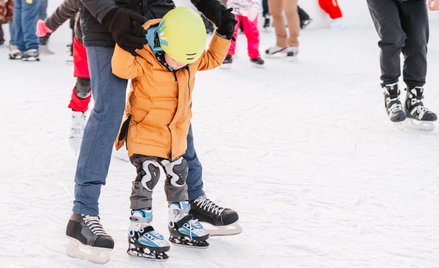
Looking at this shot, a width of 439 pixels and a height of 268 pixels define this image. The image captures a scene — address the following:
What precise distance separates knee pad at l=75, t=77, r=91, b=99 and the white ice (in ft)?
1.02

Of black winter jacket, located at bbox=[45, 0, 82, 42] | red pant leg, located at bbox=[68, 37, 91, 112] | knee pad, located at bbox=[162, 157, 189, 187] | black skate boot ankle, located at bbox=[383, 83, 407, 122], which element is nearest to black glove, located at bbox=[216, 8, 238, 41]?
knee pad, located at bbox=[162, 157, 189, 187]

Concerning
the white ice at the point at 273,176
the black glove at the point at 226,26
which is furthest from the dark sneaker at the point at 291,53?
the black glove at the point at 226,26

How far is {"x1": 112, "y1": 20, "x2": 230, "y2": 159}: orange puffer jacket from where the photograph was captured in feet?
7.08

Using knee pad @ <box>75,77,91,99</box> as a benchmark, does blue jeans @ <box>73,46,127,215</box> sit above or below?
above

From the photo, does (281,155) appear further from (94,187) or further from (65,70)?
(65,70)

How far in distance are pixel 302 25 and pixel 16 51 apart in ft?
11.7

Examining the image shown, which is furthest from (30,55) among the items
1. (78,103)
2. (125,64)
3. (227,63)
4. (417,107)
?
(125,64)

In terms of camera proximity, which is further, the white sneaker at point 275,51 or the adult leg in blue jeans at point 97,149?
the white sneaker at point 275,51

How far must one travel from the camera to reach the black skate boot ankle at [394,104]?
3916 millimetres

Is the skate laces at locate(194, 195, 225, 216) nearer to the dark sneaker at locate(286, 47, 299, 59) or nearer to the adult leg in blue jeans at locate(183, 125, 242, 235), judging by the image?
the adult leg in blue jeans at locate(183, 125, 242, 235)

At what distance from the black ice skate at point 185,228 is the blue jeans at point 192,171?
11cm

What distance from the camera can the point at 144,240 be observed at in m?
2.22

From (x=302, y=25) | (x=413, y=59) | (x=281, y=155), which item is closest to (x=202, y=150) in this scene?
(x=281, y=155)

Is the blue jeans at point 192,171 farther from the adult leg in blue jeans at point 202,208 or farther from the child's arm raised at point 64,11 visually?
the child's arm raised at point 64,11
